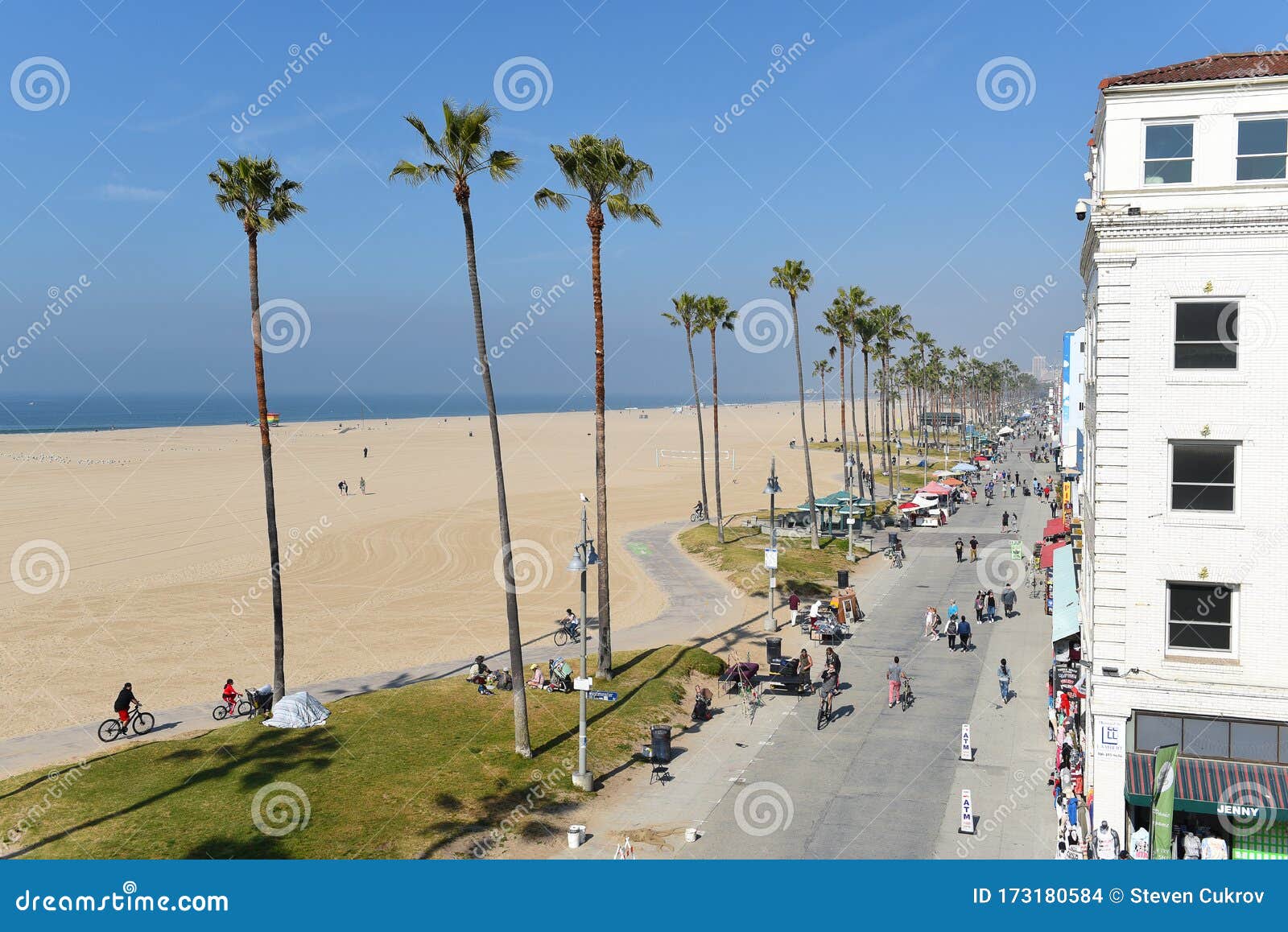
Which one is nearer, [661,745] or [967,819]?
[967,819]

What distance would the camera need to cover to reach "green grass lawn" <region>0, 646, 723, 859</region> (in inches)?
684

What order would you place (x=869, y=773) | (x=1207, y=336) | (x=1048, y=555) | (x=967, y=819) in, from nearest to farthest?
(x=1207, y=336) < (x=967, y=819) < (x=869, y=773) < (x=1048, y=555)

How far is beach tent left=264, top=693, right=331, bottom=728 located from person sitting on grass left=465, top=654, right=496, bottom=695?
4.34m

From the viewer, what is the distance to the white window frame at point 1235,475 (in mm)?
17906

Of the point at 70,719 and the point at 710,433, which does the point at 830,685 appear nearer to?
the point at 70,719

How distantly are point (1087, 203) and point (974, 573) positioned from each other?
29179 mm

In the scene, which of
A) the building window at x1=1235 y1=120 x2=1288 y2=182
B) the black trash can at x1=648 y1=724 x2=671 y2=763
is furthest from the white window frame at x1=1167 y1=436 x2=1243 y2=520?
the black trash can at x1=648 y1=724 x2=671 y2=763

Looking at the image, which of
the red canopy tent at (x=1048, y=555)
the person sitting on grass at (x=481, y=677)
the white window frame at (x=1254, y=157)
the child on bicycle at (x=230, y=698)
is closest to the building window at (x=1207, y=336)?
the white window frame at (x=1254, y=157)

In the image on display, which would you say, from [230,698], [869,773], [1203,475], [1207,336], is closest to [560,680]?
[230,698]

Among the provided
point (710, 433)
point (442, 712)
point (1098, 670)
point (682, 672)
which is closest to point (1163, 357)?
point (1098, 670)

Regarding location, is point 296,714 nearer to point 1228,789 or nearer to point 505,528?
point 505,528

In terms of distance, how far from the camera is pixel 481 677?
26172mm

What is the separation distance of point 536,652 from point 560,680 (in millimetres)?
4947

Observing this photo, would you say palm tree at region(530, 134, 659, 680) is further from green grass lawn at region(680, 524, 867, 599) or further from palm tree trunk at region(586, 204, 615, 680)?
green grass lawn at region(680, 524, 867, 599)
